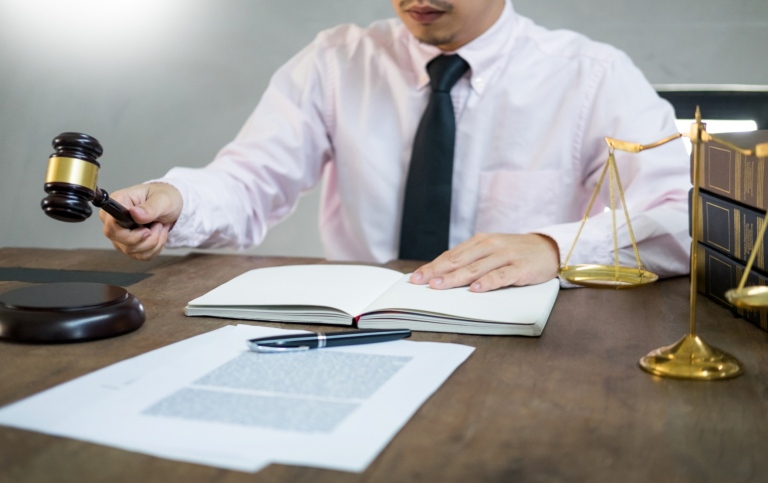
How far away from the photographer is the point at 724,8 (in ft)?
9.19

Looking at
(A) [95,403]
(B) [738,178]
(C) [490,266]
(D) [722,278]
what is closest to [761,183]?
(B) [738,178]

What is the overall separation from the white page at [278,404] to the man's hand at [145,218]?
50cm

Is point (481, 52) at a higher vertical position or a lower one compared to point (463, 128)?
higher

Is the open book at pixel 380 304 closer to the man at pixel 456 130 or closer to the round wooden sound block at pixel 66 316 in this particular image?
the round wooden sound block at pixel 66 316

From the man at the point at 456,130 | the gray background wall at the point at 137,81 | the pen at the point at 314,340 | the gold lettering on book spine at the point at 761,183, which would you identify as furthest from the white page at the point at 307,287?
the gray background wall at the point at 137,81

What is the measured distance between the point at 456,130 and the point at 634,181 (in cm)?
47

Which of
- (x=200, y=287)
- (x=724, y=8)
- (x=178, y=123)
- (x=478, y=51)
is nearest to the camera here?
(x=200, y=287)

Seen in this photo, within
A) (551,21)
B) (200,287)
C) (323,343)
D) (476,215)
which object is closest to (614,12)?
(551,21)

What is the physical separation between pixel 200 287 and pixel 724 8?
7.32 ft

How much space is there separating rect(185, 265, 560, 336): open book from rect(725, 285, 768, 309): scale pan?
317 mm

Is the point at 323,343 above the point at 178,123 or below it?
below

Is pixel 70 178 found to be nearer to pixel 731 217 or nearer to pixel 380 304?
pixel 380 304

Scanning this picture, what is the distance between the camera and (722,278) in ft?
4.12

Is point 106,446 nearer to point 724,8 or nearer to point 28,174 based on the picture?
point 724,8
